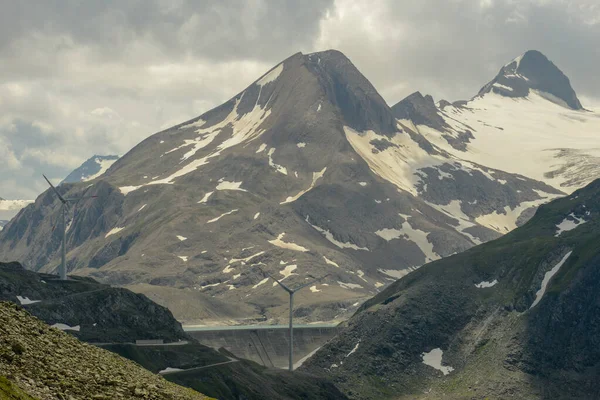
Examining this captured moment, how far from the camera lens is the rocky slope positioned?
72812mm

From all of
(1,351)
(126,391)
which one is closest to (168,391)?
(126,391)

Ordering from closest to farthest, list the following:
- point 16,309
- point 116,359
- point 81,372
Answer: point 81,372
point 16,309
point 116,359

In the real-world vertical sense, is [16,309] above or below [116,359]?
above

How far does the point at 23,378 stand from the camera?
234 feet

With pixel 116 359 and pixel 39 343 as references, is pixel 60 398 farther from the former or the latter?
pixel 116 359

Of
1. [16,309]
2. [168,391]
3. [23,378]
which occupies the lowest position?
[168,391]

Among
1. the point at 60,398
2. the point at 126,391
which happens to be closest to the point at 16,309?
the point at 126,391

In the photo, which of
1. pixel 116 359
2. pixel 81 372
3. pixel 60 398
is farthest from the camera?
pixel 116 359

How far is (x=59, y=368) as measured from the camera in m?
79.2

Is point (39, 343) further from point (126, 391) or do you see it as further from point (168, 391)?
point (168, 391)

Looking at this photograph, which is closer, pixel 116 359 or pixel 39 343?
pixel 39 343

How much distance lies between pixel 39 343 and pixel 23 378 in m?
13.5

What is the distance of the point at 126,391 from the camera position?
8288cm

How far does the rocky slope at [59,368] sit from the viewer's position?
7281 centimetres
